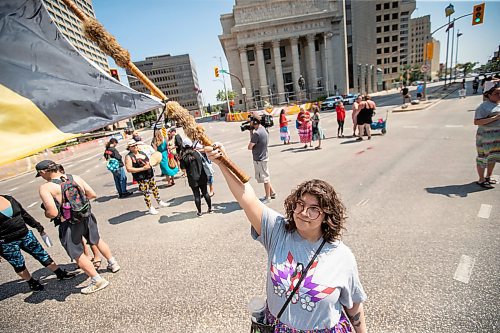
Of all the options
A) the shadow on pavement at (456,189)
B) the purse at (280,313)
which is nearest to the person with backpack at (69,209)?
the purse at (280,313)

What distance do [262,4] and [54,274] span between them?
192ft

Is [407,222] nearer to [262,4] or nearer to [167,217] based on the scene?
[167,217]

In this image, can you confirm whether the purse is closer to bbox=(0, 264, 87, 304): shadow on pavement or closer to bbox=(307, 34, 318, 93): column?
bbox=(0, 264, 87, 304): shadow on pavement

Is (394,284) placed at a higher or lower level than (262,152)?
lower

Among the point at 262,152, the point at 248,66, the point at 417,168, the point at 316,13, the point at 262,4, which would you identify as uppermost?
the point at 262,4

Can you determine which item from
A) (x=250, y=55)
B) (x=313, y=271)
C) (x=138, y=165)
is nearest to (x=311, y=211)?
(x=313, y=271)

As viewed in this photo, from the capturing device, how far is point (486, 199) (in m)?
4.64

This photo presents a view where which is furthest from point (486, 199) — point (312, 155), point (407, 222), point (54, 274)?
point (54, 274)

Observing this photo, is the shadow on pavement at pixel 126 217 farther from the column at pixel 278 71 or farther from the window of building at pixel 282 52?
the window of building at pixel 282 52

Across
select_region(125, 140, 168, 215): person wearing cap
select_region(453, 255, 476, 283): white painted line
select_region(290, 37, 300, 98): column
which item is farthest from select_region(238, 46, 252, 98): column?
select_region(453, 255, 476, 283): white painted line

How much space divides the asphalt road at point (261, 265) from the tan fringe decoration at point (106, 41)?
2.74 m

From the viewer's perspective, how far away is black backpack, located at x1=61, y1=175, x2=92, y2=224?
3.24 meters

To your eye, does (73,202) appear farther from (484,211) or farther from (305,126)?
(305,126)

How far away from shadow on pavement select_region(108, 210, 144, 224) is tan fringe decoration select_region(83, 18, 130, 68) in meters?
5.23
